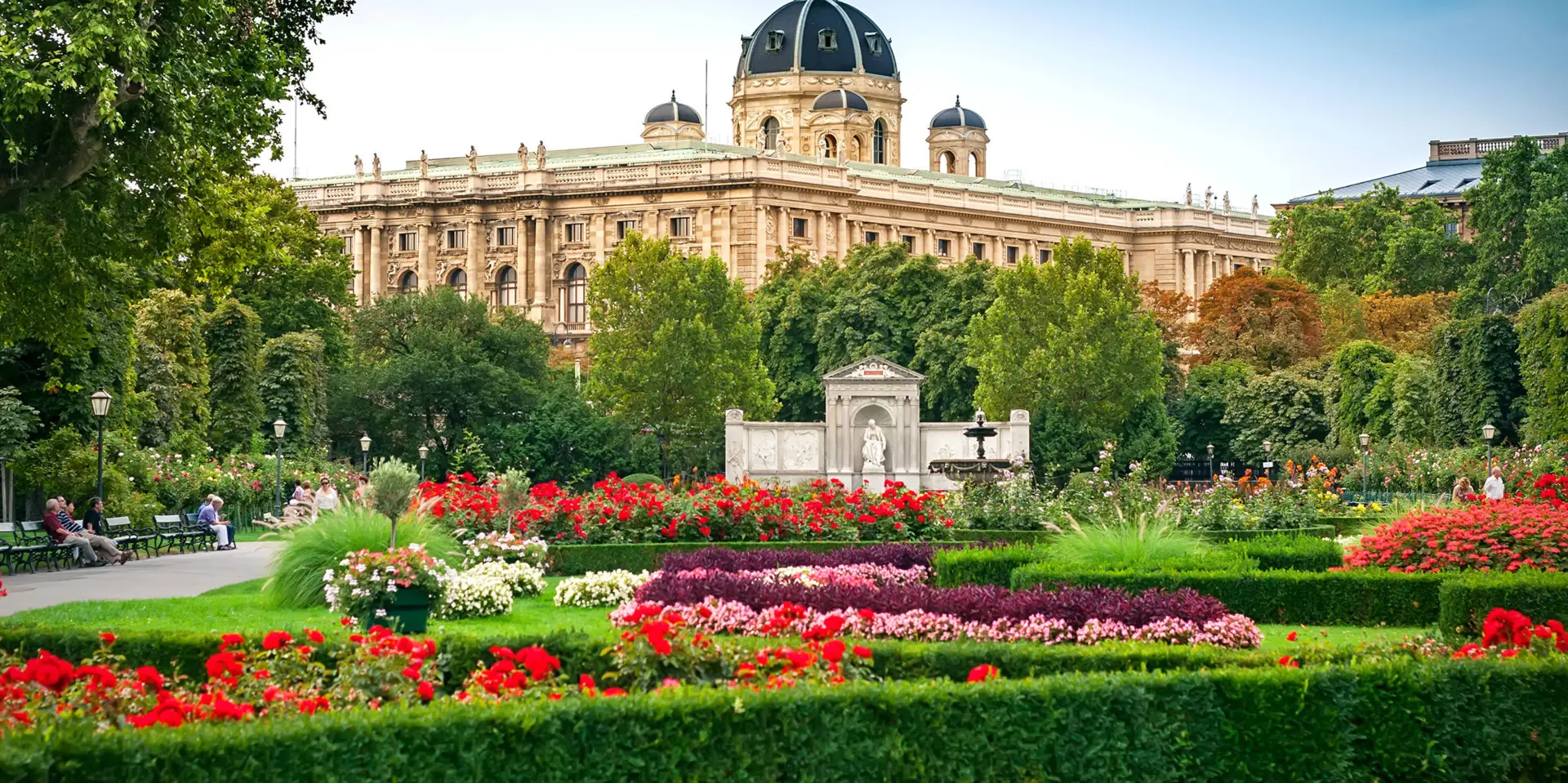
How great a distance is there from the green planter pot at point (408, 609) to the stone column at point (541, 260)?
84352 millimetres

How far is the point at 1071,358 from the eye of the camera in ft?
187

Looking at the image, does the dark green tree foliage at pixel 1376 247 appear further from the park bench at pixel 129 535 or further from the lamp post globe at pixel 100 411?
the lamp post globe at pixel 100 411

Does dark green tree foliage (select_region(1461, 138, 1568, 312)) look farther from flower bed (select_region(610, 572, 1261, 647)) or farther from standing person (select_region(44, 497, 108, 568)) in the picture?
flower bed (select_region(610, 572, 1261, 647))

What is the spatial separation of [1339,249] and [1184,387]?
2369 cm

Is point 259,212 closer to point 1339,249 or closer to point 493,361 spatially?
point 493,361

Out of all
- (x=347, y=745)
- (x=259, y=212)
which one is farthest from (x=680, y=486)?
(x=347, y=745)

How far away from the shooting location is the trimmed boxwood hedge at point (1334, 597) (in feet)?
62.6

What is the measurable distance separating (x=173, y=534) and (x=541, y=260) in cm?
6928

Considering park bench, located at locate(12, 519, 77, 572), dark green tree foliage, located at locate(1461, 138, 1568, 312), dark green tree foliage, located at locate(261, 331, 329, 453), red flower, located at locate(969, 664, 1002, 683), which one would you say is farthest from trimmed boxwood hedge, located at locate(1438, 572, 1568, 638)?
dark green tree foliage, located at locate(1461, 138, 1568, 312)

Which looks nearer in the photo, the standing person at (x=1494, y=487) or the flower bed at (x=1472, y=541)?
the flower bed at (x=1472, y=541)

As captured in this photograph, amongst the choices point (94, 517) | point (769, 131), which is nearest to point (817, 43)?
point (769, 131)

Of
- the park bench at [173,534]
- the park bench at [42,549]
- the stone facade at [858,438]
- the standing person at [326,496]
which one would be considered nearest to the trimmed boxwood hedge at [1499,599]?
the standing person at [326,496]

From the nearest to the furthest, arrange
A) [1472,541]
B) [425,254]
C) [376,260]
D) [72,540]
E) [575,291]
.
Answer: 1. [1472,541]
2. [72,540]
3. [575,291]
4. [425,254]
5. [376,260]

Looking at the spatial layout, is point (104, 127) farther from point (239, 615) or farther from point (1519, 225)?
point (1519, 225)
